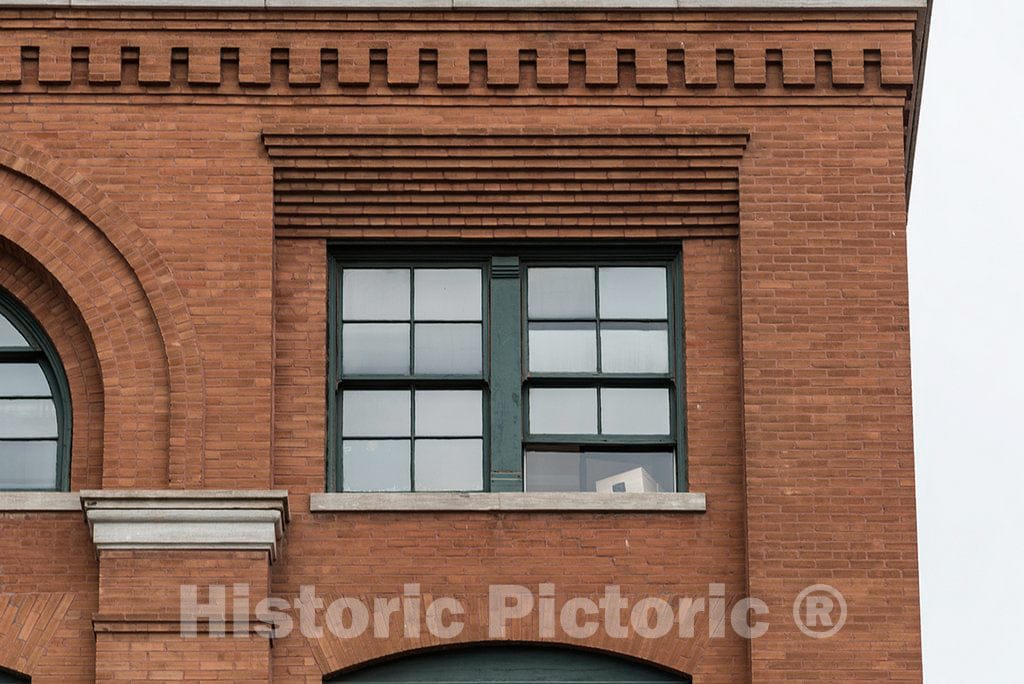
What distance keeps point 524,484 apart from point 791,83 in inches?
158

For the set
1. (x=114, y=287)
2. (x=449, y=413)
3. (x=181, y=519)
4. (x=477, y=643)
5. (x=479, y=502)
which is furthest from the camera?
(x=449, y=413)

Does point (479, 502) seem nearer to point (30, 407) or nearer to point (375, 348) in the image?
point (375, 348)

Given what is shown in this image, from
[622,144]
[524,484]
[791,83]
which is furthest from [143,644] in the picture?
[791,83]

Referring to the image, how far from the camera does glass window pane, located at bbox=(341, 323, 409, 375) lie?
21.1m

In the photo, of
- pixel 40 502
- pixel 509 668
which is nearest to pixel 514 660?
pixel 509 668

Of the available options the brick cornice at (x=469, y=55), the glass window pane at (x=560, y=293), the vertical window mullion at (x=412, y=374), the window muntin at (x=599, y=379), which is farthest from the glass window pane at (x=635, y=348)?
the brick cornice at (x=469, y=55)

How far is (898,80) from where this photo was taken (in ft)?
69.5

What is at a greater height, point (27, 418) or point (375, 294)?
point (375, 294)

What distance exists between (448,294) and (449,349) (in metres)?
0.49

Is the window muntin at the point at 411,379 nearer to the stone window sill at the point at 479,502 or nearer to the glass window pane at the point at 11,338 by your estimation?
the stone window sill at the point at 479,502

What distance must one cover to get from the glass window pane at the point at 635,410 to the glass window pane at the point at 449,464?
109cm

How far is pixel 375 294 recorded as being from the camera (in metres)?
21.3

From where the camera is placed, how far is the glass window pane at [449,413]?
20906mm

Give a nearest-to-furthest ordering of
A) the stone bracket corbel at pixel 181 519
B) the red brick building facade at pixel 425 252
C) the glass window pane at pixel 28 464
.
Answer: the stone bracket corbel at pixel 181 519 < the red brick building facade at pixel 425 252 < the glass window pane at pixel 28 464
